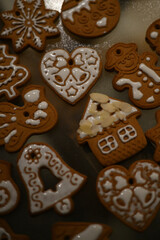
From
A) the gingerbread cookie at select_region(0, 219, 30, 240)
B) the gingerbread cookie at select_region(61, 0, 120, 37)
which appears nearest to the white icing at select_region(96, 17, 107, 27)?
the gingerbread cookie at select_region(61, 0, 120, 37)

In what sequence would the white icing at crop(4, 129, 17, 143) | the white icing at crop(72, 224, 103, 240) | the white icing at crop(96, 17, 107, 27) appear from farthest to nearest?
the white icing at crop(96, 17, 107, 27) → the white icing at crop(4, 129, 17, 143) → the white icing at crop(72, 224, 103, 240)

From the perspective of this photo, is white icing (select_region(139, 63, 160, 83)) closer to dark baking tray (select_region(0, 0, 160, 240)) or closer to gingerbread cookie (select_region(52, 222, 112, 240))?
dark baking tray (select_region(0, 0, 160, 240))

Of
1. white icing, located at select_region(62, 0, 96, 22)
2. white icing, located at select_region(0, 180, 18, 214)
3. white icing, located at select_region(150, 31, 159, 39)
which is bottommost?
white icing, located at select_region(0, 180, 18, 214)

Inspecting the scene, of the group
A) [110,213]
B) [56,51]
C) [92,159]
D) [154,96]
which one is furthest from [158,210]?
[56,51]

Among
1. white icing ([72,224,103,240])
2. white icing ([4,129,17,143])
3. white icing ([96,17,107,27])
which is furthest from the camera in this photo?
white icing ([96,17,107,27])

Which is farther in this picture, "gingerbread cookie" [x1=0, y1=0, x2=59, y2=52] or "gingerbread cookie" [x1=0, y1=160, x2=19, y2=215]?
"gingerbread cookie" [x1=0, y1=0, x2=59, y2=52]

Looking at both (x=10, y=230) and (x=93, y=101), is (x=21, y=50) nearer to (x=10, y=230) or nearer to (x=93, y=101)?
(x=93, y=101)
